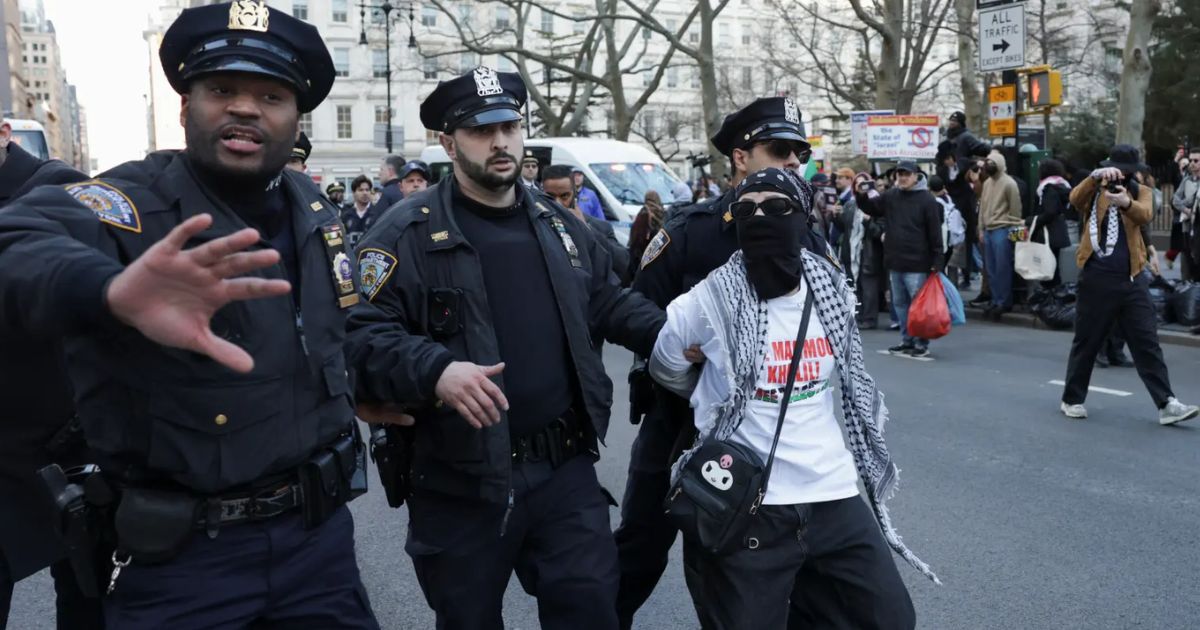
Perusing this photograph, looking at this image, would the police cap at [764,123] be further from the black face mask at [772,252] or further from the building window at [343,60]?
the building window at [343,60]

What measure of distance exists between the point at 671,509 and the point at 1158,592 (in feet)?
8.69

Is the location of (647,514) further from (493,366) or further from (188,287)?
(188,287)

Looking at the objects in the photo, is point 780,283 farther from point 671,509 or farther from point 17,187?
point 17,187

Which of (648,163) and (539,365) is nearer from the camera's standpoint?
(539,365)

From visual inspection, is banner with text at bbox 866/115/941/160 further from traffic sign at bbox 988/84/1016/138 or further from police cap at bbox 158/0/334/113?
police cap at bbox 158/0/334/113

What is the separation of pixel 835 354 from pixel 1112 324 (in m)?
5.46

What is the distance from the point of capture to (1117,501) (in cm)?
613

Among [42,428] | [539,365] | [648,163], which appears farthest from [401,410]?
[648,163]

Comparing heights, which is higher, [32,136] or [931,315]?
[32,136]

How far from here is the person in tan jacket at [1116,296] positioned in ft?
25.9

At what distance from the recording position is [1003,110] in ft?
49.0

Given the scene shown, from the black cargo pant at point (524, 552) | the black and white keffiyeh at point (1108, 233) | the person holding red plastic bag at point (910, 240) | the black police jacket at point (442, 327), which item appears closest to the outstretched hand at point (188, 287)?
the black police jacket at point (442, 327)

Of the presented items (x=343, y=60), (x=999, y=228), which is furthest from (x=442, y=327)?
(x=343, y=60)

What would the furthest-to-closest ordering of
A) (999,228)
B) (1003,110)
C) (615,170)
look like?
(615,170) < (1003,110) < (999,228)
